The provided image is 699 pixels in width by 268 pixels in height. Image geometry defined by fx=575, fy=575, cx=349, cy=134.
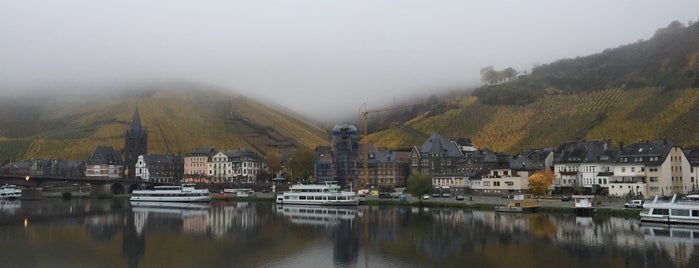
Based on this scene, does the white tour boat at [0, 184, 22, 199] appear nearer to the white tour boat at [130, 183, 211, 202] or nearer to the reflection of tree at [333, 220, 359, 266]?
the white tour boat at [130, 183, 211, 202]

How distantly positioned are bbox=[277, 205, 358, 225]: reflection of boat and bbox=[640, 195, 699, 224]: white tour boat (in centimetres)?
3033

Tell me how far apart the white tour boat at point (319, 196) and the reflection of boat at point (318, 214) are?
2.14 metres

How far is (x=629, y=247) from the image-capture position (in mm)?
39219

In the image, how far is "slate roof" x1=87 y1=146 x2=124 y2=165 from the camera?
Answer: 158500 millimetres

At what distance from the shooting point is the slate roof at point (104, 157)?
158 meters

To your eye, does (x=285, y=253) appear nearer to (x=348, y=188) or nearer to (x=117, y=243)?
(x=117, y=243)

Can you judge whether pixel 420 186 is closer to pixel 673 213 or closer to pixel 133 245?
pixel 673 213

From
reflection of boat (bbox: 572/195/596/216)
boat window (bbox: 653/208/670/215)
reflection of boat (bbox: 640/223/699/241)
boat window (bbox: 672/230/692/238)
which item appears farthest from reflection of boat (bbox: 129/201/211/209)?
boat window (bbox: 672/230/692/238)

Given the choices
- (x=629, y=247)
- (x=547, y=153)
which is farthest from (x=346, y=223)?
(x=547, y=153)

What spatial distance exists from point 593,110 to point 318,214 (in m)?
102

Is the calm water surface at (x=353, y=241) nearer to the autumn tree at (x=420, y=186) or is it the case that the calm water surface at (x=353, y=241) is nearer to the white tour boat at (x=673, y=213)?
the white tour boat at (x=673, y=213)

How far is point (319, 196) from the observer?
88.6m

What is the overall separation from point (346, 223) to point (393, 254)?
2138 cm

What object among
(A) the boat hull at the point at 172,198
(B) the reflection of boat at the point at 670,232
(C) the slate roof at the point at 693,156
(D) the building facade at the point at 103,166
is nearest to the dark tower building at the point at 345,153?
(A) the boat hull at the point at 172,198
